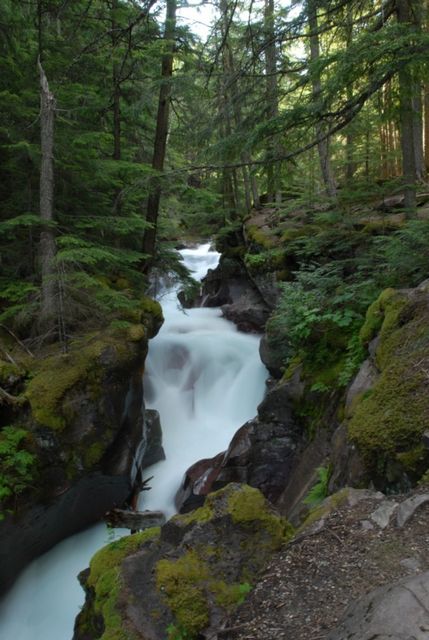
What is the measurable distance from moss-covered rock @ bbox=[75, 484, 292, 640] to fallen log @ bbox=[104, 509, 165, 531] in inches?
44.1

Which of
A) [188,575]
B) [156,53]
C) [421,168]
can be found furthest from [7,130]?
[421,168]

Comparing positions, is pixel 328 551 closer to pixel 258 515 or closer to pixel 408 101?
pixel 258 515

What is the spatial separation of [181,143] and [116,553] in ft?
33.8

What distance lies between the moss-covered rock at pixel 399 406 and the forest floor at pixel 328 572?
370 millimetres

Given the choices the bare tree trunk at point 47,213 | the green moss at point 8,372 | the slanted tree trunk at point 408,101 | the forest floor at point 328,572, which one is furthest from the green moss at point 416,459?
the bare tree trunk at point 47,213

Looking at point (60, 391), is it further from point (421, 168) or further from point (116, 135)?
point (421, 168)

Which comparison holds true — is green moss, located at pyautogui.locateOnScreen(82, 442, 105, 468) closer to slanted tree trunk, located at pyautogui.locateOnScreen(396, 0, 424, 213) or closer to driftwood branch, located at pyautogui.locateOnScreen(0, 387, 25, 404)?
driftwood branch, located at pyautogui.locateOnScreen(0, 387, 25, 404)

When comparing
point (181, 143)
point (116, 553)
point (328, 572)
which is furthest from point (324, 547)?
point (181, 143)

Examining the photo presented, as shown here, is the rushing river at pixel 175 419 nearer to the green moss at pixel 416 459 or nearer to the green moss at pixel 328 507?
the green moss at pixel 328 507

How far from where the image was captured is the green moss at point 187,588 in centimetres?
311

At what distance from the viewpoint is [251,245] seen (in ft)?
44.4

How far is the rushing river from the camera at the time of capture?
625 cm

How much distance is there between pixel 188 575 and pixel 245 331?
33.5 ft

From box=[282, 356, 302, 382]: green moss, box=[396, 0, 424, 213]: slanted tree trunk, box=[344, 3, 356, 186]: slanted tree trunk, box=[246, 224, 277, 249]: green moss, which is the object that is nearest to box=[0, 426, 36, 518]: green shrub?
box=[282, 356, 302, 382]: green moss
